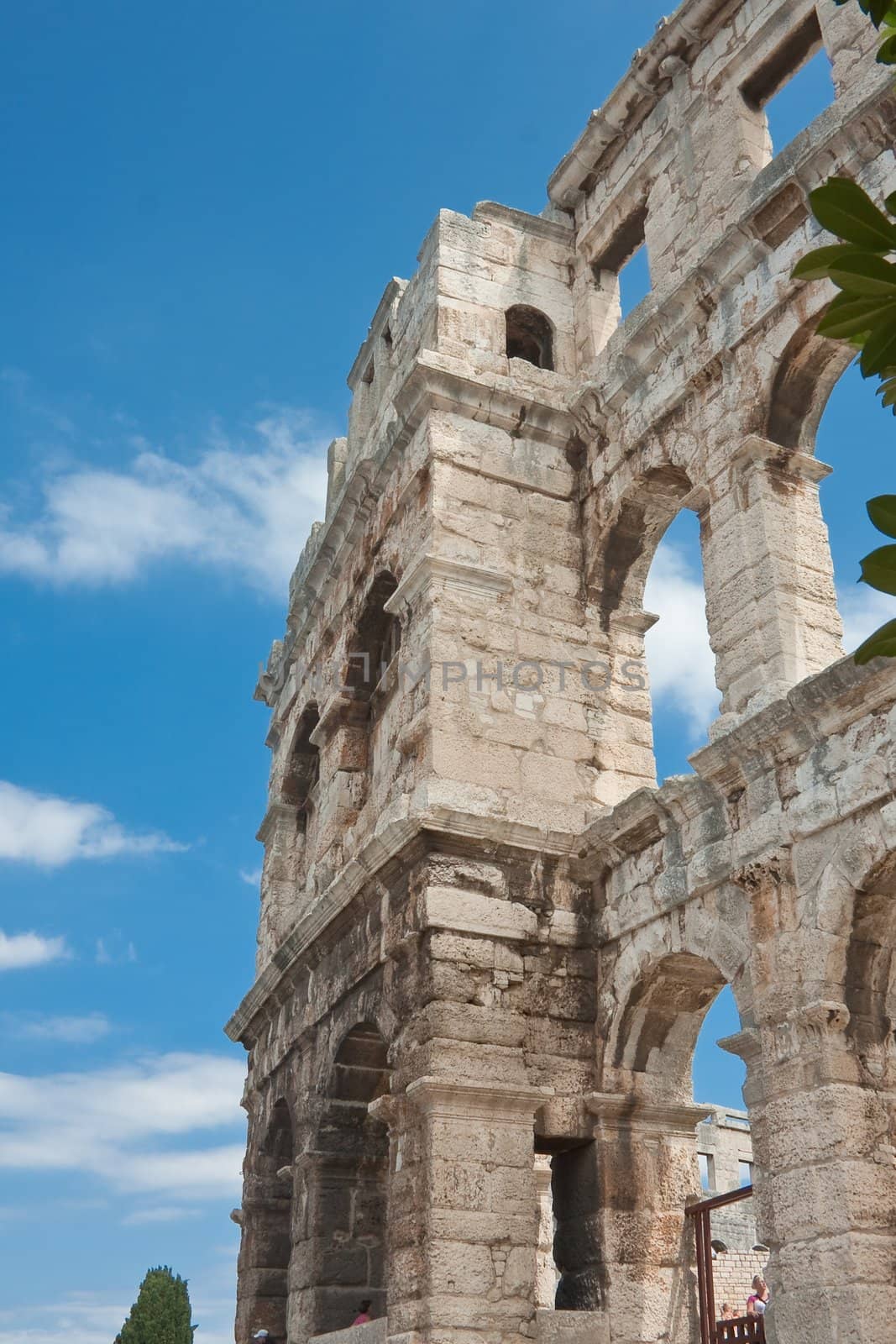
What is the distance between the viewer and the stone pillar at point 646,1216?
A: 6.73m

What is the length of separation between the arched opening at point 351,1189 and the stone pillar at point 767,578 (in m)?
3.58

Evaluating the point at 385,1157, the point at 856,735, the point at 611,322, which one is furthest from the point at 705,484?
the point at 385,1157

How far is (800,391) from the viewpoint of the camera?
7426 mm

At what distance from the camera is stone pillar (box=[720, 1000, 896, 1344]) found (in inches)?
206

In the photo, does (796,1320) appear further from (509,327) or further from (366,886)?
(509,327)

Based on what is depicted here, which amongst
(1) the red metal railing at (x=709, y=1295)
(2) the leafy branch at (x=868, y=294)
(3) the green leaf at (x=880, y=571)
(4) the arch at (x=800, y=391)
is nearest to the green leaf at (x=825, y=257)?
(2) the leafy branch at (x=868, y=294)

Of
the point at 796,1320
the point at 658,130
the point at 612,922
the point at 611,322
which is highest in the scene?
the point at 658,130

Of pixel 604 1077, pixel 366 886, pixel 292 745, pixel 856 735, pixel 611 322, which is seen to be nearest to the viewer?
pixel 856 735

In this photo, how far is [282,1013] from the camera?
1035 cm

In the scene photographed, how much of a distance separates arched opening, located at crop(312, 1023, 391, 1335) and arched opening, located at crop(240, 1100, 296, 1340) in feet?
4.49

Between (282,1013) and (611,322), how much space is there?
20.3 feet

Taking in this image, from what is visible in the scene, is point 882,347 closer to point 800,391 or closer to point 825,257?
point 825,257

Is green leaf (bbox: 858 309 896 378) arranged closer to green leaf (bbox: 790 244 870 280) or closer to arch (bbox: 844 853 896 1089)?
green leaf (bbox: 790 244 870 280)

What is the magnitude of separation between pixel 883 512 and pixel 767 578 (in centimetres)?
597
